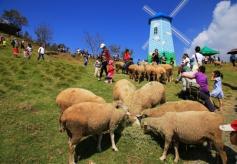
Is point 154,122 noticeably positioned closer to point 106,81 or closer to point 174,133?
point 174,133

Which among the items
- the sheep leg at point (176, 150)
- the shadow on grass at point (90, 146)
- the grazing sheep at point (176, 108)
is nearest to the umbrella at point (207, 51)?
the grazing sheep at point (176, 108)

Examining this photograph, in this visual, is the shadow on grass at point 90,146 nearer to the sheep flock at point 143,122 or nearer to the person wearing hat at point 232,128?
the sheep flock at point 143,122

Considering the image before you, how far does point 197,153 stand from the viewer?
968 centimetres

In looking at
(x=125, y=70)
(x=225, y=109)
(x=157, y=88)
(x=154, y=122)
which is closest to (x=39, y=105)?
(x=157, y=88)

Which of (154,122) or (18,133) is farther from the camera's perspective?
(18,133)

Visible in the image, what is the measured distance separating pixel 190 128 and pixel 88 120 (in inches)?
128

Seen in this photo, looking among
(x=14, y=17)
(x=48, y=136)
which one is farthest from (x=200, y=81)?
(x=14, y=17)

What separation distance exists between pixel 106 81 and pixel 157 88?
7.11 meters

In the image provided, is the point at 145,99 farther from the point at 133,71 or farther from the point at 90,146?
the point at 133,71

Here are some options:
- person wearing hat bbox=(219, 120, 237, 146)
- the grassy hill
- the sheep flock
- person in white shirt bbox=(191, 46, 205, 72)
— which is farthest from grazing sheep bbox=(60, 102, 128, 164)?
person in white shirt bbox=(191, 46, 205, 72)

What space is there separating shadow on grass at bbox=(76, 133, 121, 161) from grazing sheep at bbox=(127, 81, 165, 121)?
1.91 m

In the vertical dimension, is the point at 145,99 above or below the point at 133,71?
below

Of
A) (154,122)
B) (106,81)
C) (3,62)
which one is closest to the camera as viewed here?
(154,122)

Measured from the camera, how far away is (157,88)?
13641 mm
